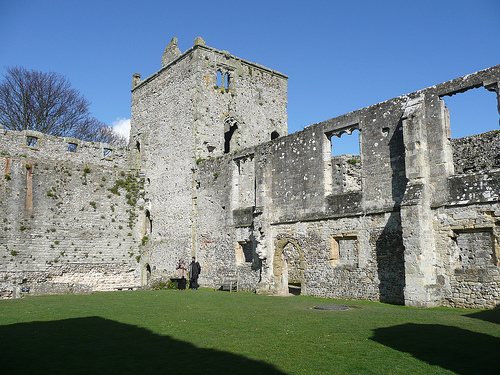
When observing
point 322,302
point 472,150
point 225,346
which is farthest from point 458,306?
point 225,346

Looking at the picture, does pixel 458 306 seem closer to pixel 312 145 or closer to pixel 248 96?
Answer: pixel 312 145

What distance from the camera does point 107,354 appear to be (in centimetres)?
598

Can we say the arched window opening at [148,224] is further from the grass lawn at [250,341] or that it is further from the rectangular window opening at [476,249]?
the rectangular window opening at [476,249]

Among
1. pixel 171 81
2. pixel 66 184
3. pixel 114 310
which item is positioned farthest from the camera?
pixel 171 81

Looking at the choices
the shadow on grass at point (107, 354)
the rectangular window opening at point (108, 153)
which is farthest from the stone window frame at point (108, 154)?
the shadow on grass at point (107, 354)

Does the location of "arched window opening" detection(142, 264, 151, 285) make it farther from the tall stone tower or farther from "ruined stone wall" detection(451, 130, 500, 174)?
"ruined stone wall" detection(451, 130, 500, 174)

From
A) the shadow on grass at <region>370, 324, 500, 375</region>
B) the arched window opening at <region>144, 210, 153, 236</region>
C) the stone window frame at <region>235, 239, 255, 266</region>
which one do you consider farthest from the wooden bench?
the shadow on grass at <region>370, 324, 500, 375</region>

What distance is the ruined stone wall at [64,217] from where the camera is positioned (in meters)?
18.9

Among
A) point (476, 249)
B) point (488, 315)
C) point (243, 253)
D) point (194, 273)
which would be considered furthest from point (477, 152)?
point (194, 273)

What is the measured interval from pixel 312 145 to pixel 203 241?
6.90 meters

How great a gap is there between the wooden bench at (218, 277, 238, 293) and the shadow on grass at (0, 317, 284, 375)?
945 centimetres

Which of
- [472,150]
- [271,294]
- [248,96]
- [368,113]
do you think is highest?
[248,96]

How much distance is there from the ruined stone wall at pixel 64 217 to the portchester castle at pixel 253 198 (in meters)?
0.05

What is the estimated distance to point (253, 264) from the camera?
55.8 feet
